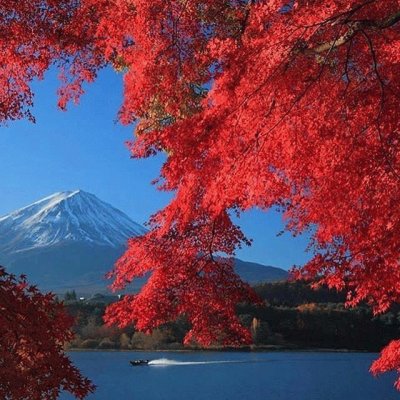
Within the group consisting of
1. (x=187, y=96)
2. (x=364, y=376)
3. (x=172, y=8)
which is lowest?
(x=364, y=376)

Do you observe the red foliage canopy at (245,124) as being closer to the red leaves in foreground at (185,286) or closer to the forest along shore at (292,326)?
the red leaves in foreground at (185,286)

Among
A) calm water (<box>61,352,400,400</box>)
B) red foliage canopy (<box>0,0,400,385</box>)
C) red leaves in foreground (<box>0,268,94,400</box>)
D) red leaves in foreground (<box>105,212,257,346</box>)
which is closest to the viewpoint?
red leaves in foreground (<box>0,268,94,400</box>)

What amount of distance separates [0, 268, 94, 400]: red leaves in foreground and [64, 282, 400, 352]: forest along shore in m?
83.4

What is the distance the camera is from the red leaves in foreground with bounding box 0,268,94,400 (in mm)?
5393

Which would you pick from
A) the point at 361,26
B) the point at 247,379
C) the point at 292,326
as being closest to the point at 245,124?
the point at 361,26

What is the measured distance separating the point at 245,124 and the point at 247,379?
65693 millimetres

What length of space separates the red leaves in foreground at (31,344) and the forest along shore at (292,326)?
83.4 meters

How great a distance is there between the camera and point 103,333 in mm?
120000

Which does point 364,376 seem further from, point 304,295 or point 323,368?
point 304,295

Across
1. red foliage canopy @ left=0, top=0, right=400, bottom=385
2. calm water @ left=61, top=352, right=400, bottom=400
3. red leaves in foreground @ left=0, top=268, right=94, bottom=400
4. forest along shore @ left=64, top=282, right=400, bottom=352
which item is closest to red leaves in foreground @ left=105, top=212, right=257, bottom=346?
red foliage canopy @ left=0, top=0, right=400, bottom=385

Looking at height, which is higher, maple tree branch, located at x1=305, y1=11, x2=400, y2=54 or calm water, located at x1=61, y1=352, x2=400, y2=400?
maple tree branch, located at x1=305, y1=11, x2=400, y2=54

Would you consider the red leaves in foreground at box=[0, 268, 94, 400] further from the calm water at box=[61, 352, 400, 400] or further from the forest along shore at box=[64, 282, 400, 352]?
the forest along shore at box=[64, 282, 400, 352]

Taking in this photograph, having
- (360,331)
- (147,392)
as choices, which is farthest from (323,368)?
(147,392)

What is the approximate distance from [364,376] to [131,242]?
69.5 meters
